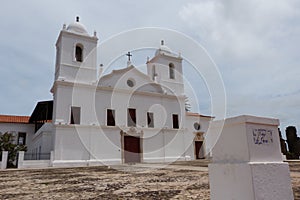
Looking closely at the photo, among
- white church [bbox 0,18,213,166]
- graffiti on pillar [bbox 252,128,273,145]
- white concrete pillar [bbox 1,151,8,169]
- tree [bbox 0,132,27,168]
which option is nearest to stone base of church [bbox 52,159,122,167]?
white church [bbox 0,18,213,166]

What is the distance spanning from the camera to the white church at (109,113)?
16031 millimetres

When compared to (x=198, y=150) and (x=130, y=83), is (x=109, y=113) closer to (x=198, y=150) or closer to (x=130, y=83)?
(x=130, y=83)

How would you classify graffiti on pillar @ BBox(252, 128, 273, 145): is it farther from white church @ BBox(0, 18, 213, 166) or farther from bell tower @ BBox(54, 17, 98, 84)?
bell tower @ BBox(54, 17, 98, 84)

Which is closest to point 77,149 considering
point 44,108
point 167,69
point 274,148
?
point 44,108

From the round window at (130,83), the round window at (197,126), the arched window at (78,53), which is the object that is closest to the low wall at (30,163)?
the arched window at (78,53)

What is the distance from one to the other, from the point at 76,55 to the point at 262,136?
693 inches

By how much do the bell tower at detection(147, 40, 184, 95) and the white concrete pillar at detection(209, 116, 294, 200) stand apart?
18250mm

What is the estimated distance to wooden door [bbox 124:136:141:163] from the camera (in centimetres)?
1765

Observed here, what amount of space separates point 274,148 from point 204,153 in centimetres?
2022

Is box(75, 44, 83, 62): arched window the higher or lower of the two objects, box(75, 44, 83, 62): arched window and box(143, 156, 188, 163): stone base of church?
the higher

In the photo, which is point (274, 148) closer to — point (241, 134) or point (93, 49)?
point (241, 134)

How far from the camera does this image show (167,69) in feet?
70.2

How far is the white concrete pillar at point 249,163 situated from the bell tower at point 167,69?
1825 centimetres

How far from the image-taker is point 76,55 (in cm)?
1817
